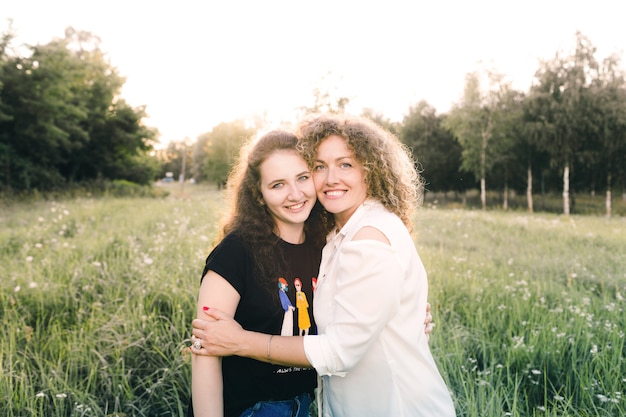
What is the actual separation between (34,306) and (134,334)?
1.38m

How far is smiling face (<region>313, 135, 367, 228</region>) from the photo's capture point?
7.29ft

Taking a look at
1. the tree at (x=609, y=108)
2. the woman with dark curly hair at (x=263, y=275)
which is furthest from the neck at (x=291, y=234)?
the tree at (x=609, y=108)

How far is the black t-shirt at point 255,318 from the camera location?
2.04 metres

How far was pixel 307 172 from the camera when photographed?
230 cm

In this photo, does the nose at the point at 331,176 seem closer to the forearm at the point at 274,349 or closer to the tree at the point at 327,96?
the forearm at the point at 274,349

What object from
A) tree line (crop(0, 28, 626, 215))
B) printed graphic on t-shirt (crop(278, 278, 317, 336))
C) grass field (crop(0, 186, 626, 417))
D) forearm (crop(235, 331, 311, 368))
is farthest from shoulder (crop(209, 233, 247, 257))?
tree line (crop(0, 28, 626, 215))

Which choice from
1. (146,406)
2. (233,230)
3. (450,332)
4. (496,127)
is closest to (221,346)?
Result: (233,230)

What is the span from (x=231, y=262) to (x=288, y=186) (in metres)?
0.48

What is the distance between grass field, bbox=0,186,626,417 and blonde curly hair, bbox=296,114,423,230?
1.35 m

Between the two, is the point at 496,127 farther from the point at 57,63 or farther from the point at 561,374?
the point at 561,374

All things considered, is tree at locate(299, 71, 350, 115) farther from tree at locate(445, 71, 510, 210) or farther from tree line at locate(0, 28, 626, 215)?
tree at locate(445, 71, 510, 210)

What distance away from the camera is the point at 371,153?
2.20 meters

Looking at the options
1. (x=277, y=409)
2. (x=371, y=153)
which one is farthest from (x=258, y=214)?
(x=277, y=409)

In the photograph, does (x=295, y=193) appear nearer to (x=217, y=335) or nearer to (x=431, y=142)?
(x=217, y=335)
